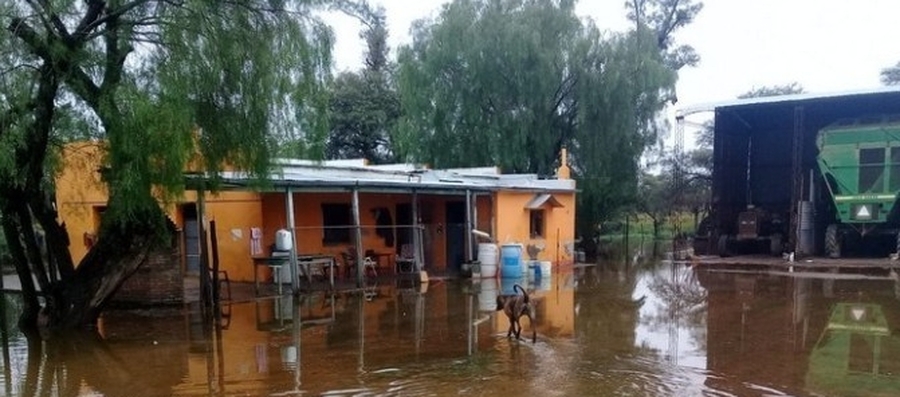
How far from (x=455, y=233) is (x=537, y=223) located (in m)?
2.67

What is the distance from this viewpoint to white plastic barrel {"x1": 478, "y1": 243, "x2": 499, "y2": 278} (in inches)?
693

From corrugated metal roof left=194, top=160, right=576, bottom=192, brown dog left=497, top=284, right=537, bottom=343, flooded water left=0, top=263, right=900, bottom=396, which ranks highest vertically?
corrugated metal roof left=194, top=160, right=576, bottom=192

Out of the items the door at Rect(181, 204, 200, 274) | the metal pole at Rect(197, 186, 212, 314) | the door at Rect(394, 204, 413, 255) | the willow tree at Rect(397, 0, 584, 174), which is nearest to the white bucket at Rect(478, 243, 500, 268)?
the door at Rect(394, 204, 413, 255)

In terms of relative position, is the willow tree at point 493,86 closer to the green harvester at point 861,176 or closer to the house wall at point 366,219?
the house wall at point 366,219

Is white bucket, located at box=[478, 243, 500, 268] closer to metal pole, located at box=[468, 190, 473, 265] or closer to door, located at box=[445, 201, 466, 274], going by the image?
metal pole, located at box=[468, 190, 473, 265]

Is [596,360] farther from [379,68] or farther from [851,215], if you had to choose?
[379,68]

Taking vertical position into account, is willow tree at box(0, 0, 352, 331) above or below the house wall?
above

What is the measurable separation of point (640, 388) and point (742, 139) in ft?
72.7

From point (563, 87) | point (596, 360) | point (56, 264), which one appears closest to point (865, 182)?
point (563, 87)

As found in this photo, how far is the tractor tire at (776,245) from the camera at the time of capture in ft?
76.1

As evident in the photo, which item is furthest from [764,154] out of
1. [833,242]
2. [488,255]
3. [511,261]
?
[488,255]

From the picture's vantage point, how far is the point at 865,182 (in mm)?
21609

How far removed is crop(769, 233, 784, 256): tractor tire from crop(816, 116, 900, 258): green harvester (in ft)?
4.51

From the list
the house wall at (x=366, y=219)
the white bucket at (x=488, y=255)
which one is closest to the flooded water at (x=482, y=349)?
the house wall at (x=366, y=219)
